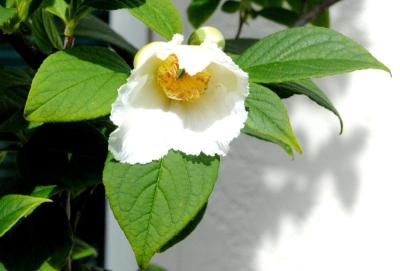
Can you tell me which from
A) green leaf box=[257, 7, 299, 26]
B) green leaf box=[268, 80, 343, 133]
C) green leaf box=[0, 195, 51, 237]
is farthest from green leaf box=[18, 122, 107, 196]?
green leaf box=[257, 7, 299, 26]

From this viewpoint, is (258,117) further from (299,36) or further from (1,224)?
(1,224)

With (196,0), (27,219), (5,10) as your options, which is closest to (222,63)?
(5,10)

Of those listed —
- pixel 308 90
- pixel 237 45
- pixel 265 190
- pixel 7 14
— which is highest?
pixel 7 14

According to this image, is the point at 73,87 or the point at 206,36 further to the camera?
the point at 206,36

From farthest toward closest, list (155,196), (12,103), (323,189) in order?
(323,189) → (12,103) → (155,196)

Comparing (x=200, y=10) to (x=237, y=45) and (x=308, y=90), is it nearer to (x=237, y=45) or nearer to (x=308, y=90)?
(x=237, y=45)

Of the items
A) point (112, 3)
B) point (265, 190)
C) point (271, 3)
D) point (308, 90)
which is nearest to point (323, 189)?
point (265, 190)
